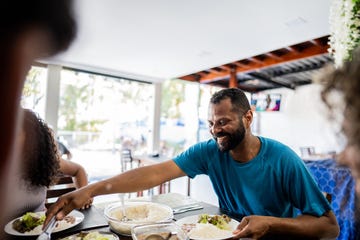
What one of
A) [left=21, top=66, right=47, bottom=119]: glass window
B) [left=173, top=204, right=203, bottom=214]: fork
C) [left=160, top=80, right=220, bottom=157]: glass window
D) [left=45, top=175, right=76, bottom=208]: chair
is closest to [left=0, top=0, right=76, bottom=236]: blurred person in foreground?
[left=21, top=66, right=47, bottom=119]: glass window

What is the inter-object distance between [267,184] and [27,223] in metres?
1.14

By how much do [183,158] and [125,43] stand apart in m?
2.24

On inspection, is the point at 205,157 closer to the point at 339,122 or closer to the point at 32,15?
the point at 339,122

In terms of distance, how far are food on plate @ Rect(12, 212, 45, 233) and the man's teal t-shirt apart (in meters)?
0.94

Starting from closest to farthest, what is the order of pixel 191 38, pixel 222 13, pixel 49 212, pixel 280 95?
pixel 49 212
pixel 222 13
pixel 191 38
pixel 280 95

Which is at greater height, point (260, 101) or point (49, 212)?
point (260, 101)

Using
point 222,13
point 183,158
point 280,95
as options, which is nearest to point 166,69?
point 222,13

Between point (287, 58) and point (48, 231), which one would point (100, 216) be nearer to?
point (48, 231)

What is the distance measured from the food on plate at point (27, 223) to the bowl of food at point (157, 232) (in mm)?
478

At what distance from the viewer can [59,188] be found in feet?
5.41

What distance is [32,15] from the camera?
0.84ft

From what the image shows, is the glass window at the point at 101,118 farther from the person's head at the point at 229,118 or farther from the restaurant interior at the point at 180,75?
the person's head at the point at 229,118

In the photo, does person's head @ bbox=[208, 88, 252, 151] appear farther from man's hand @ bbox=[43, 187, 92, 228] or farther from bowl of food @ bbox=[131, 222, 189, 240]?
man's hand @ bbox=[43, 187, 92, 228]

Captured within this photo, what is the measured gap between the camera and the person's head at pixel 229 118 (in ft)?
4.48
